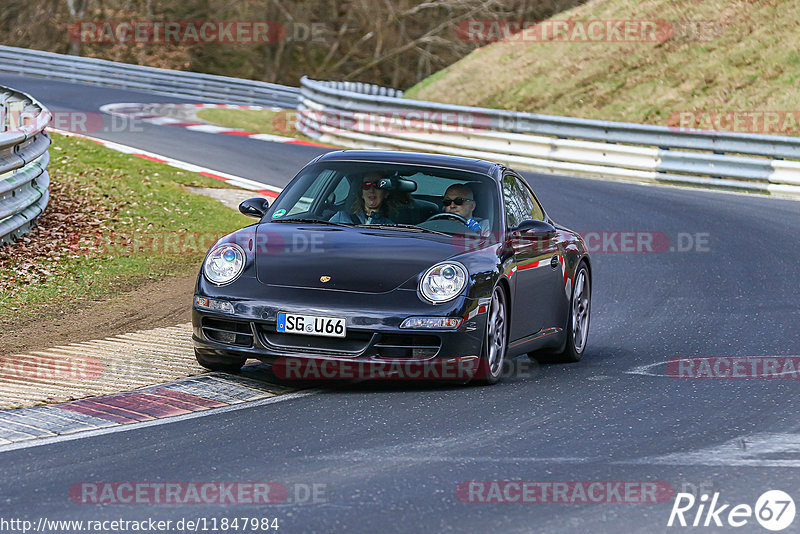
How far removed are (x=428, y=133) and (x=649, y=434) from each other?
18.0 meters

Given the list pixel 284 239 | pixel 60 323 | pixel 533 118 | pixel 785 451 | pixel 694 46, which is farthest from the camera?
pixel 694 46

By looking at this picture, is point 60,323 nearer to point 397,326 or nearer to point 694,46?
point 397,326

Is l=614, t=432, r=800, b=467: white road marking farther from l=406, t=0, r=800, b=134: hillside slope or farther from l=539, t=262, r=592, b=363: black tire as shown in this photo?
l=406, t=0, r=800, b=134: hillside slope

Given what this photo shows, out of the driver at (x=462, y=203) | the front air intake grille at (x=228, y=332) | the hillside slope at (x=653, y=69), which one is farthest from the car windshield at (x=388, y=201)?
the hillside slope at (x=653, y=69)

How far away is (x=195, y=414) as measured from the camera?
6.92 meters

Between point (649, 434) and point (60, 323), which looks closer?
point (649, 434)

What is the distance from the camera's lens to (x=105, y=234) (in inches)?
540

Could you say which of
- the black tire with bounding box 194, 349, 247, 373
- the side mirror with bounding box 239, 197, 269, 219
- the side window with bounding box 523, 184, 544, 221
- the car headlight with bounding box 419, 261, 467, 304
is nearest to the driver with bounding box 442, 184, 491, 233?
the car headlight with bounding box 419, 261, 467, 304

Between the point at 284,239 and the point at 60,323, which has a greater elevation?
the point at 284,239

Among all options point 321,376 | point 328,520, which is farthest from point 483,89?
point 328,520

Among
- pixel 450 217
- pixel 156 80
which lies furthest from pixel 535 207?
pixel 156 80

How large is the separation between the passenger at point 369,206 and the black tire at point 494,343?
36.5 inches

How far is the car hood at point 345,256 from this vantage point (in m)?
7.61

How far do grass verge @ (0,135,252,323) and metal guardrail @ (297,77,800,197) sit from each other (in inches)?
258
